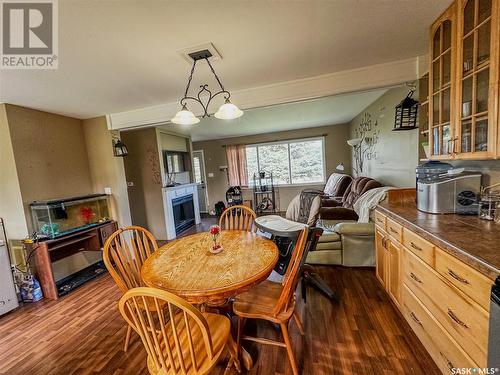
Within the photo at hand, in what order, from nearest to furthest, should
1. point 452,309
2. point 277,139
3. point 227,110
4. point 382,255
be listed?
point 452,309 → point 227,110 → point 382,255 → point 277,139

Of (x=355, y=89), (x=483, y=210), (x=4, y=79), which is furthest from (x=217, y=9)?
(x=483, y=210)

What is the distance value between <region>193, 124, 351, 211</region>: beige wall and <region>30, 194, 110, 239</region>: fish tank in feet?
12.4

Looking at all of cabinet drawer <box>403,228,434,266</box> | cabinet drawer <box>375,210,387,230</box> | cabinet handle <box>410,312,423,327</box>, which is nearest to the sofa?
cabinet drawer <box>375,210,387,230</box>

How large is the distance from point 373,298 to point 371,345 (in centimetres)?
62

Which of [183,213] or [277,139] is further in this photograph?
[277,139]

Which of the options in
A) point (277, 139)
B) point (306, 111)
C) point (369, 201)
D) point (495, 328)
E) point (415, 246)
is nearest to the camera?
point (495, 328)

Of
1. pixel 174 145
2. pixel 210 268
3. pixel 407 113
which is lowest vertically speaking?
pixel 210 268

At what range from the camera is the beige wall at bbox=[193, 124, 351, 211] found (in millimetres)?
6008

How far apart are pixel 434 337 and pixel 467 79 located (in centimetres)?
167

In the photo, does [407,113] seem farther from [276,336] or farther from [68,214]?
[68,214]

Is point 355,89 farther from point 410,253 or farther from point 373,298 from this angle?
point 373,298

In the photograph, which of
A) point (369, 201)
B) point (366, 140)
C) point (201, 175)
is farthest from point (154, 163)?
point (366, 140)

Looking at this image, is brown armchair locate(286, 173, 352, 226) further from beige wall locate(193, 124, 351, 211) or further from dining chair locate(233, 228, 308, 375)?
beige wall locate(193, 124, 351, 211)

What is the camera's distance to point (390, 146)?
10.8 feet
